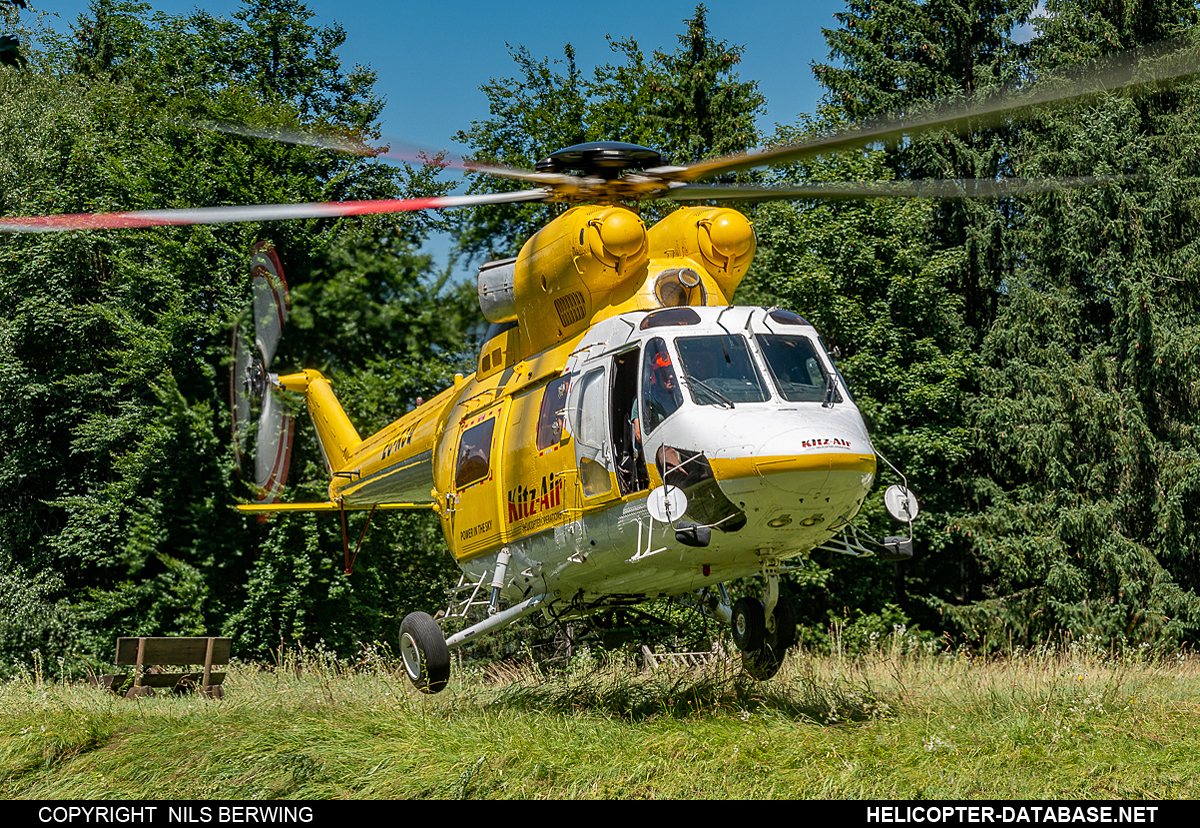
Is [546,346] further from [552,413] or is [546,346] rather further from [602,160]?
[602,160]

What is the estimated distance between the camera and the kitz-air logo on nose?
365 inches

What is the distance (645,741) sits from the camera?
8.38 metres

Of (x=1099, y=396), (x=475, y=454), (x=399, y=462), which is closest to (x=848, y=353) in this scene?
(x=1099, y=396)

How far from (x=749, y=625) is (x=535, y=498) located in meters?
2.23

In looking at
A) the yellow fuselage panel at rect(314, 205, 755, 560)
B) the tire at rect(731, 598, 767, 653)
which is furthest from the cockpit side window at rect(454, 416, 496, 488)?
the tire at rect(731, 598, 767, 653)

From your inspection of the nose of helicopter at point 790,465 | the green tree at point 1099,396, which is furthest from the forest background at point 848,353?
the nose of helicopter at point 790,465

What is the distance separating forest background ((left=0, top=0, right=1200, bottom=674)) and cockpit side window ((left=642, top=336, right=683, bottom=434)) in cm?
1111

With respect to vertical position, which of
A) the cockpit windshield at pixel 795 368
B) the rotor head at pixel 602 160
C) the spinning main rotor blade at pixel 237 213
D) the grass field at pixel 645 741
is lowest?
the grass field at pixel 645 741

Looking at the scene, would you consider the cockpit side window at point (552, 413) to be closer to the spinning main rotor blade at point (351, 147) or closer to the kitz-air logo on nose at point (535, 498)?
the kitz-air logo on nose at point (535, 498)

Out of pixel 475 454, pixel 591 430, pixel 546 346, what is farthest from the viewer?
pixel 475 454

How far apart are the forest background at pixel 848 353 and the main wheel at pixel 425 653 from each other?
10.0 metres

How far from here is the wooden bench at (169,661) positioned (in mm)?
13688

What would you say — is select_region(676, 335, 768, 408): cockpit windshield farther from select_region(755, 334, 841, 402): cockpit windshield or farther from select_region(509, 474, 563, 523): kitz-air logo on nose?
select_region(509, 474, 563, 523): kitz-air logo on nose

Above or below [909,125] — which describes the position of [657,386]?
below
